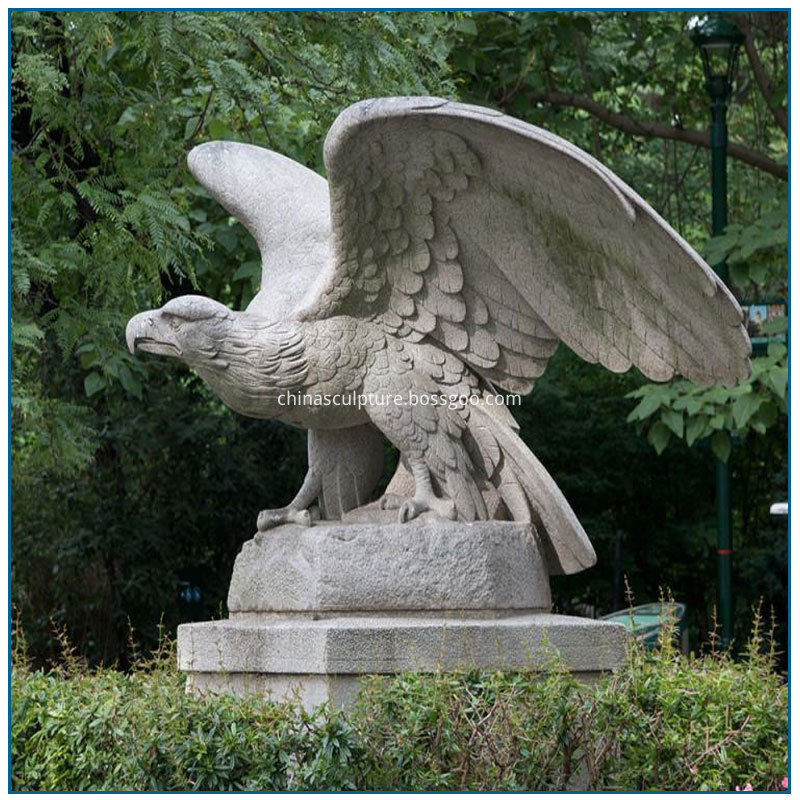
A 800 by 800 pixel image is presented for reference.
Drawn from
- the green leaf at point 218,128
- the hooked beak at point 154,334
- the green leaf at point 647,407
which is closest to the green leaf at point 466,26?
the green leaf at point 218,128

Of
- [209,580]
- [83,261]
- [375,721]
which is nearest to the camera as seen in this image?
[375,721]

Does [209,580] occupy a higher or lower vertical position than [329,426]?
lower

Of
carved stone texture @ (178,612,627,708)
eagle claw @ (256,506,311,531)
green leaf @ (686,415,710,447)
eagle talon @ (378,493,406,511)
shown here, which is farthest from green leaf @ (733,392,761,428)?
eagle claw @ (256,506,311,531)

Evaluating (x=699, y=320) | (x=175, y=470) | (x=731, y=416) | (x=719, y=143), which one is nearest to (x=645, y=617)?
(x=731, y=416)

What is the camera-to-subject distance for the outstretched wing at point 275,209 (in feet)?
21.6

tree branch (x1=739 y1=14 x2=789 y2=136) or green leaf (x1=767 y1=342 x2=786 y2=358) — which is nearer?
green leaf (x1=767 y1=342 x2=786 y2=358)

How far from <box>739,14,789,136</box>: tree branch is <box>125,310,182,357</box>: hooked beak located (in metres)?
6.42

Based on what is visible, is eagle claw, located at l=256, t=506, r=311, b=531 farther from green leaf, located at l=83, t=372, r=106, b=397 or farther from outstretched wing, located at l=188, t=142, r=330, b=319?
green leaf, located at l=83, t=372, r=106, b=397

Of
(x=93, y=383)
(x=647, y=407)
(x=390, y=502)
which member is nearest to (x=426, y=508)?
(x=390, y=502)

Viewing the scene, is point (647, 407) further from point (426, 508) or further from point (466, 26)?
point (426, 508)

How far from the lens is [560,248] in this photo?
6.23 m

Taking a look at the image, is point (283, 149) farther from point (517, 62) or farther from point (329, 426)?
point (329, 426)

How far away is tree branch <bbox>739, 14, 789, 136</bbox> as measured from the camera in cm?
1127

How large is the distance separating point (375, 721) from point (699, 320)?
6.99ft
